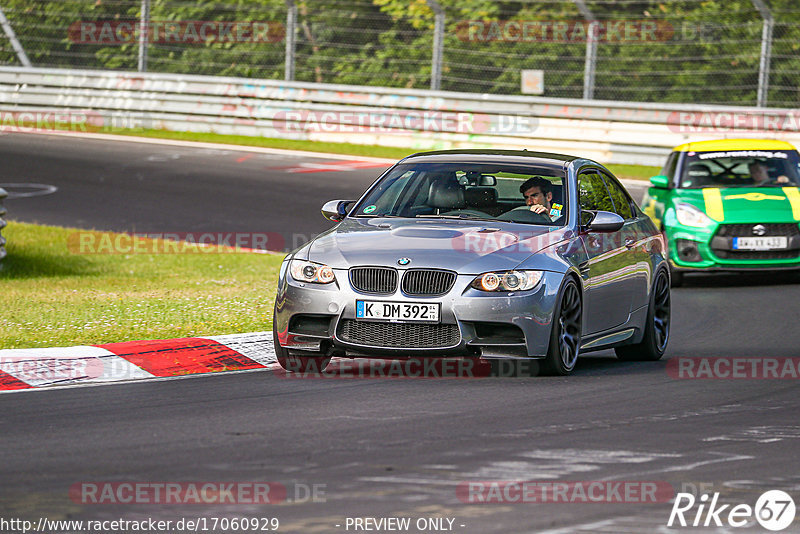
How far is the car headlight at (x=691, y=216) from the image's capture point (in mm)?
14984

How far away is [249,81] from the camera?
92.7ft

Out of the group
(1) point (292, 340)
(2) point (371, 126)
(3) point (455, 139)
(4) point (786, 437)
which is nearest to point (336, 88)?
(2) point (371, 126)

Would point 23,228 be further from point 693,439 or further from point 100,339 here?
point 693,439

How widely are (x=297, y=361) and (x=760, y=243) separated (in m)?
7.16

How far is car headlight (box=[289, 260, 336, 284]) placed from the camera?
8.77 meters

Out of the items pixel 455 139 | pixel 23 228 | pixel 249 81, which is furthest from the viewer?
pixel 249 81

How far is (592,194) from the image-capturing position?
10242mm

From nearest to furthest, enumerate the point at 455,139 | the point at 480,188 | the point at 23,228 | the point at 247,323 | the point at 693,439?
the point at 693,439 → the point at 480,188 → the point at 247,323 → the point at 23,228 → the point at 455,139

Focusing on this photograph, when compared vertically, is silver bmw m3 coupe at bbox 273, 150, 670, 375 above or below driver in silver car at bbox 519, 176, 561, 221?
below

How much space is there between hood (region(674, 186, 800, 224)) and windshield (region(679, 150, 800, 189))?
0.18m

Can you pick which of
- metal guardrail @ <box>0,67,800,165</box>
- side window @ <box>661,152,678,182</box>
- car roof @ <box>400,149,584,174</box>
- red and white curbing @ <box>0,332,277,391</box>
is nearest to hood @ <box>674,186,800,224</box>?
side window @ <box>661,152,678,182</box>

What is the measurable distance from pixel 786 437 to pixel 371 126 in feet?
68.1

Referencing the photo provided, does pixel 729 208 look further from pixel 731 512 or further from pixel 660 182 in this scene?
pixel 731 512

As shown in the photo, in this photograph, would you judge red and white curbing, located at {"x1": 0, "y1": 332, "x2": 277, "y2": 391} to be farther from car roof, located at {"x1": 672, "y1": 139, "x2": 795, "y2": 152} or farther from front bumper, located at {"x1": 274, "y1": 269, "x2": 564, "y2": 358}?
car roof, located at {"x1": 672, "y1": 139, "x2": 795, "y2": 152}
